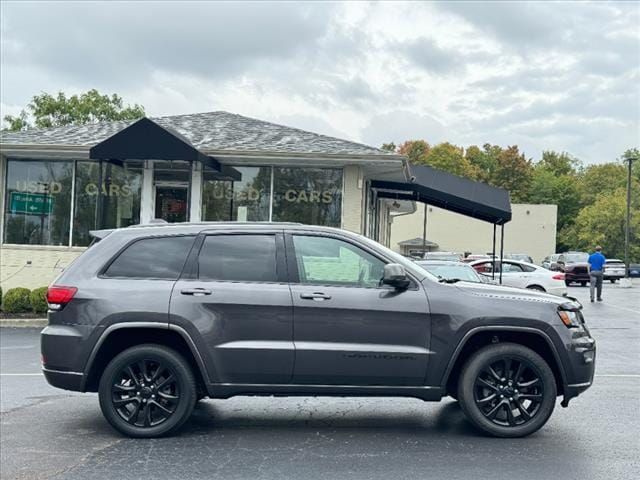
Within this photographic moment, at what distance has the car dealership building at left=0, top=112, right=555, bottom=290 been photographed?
1636 centimetres

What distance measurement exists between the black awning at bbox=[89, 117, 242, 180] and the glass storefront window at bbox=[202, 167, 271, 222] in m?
1.96

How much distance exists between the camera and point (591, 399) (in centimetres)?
765

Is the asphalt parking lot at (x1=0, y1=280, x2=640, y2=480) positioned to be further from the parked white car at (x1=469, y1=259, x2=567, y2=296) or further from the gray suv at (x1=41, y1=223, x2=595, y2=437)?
the parked white car at (x1=469, y1=259, x2=567, y2=296)

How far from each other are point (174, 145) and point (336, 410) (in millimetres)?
9173

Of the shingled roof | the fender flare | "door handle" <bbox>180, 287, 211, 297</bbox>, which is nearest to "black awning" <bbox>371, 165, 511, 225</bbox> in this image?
the shingled roof

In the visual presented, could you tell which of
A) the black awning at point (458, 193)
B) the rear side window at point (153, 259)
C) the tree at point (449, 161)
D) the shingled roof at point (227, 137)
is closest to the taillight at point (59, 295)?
the rear side window at point (153, 259)

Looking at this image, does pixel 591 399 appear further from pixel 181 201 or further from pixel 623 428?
pixel 181 201

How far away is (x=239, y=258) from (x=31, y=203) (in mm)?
13028

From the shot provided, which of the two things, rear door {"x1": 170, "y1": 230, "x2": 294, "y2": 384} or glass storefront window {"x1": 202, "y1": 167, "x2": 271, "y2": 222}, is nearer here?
rear door {"x1": 170, "y1": 230, "x2": 294, "y2": 384}

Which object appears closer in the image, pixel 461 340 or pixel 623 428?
pixel 461 340

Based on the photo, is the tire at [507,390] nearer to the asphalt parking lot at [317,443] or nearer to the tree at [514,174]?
the asphalt parking lot at [317,443]

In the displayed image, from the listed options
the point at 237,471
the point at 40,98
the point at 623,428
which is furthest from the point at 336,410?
the point at 40,98

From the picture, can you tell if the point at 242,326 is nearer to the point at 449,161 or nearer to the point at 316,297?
the point at 316,297

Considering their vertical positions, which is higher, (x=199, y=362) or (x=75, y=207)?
(x=75, y=207)
